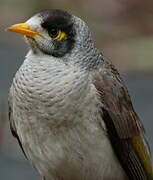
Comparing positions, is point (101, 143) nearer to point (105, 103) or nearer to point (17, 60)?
point (105, 103)

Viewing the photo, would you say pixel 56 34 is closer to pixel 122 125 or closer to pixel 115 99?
pixel 115 99

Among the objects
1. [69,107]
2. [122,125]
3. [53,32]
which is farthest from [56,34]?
[122,125]

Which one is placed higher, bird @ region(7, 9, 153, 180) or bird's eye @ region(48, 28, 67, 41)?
bird's eye @ region(48, 28, 67, 41)

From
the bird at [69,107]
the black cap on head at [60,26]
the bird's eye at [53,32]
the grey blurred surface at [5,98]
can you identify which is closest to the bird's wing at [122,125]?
the bird at [69,107]

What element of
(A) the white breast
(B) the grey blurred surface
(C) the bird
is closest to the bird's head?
(C) the bird

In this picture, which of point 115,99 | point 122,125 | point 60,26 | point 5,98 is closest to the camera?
point 60,26

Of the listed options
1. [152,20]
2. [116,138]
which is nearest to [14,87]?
[116,138]

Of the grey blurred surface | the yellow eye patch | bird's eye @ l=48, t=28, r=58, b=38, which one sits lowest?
the grey blurred surface

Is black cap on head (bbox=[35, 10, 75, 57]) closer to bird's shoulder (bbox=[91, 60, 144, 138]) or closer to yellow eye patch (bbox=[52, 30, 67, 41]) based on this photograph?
yellow eye patch (bbox=[52, 30, 67, 41])
